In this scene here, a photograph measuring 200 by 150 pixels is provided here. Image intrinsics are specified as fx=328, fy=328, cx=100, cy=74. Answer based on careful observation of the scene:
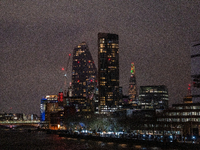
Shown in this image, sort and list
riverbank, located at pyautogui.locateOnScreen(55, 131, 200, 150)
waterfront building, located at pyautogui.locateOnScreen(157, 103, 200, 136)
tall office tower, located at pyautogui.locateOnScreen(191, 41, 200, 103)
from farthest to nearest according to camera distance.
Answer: tall office tower, located at pyautogui.locateOnScreen(191, 41, 200, 103) → waterfront building, located at pyautogui.locateOnScreen(157, 103, 200, 136) → riverbank, located at pyautogui.locateOnScreen(55, 131, 200, 150)

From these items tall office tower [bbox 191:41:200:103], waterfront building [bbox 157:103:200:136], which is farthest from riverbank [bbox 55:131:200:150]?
tall office tower [bbox 191:41:200:103]

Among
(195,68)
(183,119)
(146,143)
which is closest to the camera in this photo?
(146,143)

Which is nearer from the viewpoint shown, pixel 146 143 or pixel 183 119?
pixel 146 143

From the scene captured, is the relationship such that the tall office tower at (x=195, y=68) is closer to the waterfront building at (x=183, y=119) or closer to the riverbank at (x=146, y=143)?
the waterfront building at (x=183, y=119)

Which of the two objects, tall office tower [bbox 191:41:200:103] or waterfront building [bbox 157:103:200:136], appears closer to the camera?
waterfront building [bbox 157:103:200:136]

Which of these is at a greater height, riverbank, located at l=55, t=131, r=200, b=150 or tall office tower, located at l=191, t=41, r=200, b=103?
tall office tower, located at l=191, t=41, r=200, b=103

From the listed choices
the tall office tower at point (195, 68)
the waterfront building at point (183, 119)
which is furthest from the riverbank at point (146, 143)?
the tall office tower at point (195, 68)

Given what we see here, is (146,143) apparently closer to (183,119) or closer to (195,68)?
(183,119)

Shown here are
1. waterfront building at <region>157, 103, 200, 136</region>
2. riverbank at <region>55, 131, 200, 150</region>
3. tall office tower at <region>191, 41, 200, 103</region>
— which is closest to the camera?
riverbank at <region>55, 131, 200, 150</region>

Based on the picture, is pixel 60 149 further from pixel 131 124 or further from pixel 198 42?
pixel 198 42

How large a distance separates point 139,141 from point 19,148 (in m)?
43.2

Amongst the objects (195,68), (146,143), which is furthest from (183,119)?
(195,68)

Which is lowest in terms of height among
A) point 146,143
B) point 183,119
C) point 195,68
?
point 146,143

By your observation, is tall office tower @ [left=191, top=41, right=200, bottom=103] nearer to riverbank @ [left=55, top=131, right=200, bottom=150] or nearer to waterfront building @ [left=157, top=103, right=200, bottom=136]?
waterfront building @ [left=157, top=103, right=200, bottom=136]
